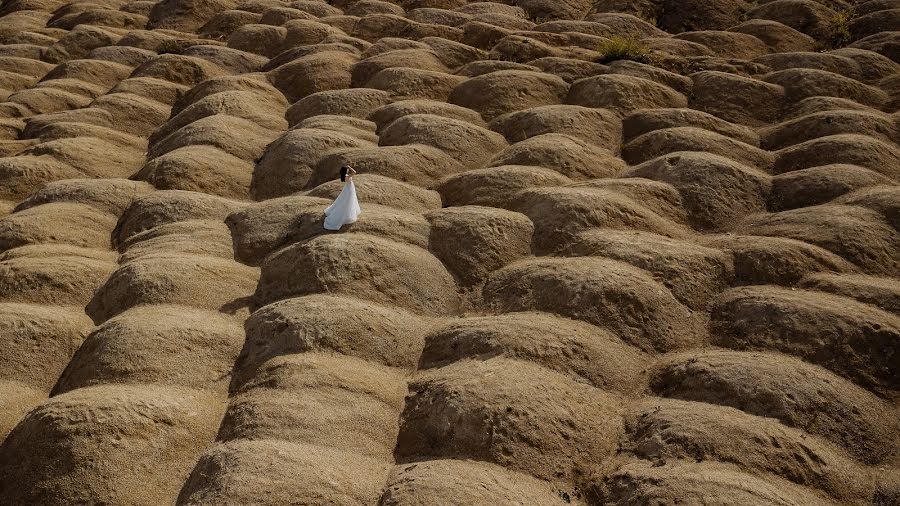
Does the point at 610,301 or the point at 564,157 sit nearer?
the point at 610,301

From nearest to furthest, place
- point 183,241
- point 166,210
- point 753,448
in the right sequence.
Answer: point 753,448 → point 183,241 → point 166,210

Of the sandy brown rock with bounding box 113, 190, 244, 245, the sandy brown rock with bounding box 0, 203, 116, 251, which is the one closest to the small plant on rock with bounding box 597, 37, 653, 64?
the sandy brown rock with bounding box 113, 190, 244, 245

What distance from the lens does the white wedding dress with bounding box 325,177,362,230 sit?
6.26 meters

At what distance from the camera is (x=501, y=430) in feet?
14.6

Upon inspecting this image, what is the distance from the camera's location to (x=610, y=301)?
552 cm

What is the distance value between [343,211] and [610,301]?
7.20 feet

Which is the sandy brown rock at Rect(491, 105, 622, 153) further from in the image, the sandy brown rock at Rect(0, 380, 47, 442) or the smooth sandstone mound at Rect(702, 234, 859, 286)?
the sandy brown rock at Rect(0, 380, 47, 442)

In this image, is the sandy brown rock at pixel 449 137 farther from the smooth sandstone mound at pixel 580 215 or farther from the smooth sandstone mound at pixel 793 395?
the smooth sandstone mound at pixel 793 395

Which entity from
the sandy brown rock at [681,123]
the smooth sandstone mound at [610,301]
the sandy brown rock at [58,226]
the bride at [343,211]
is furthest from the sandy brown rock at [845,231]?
the sandy brown rock at [58,226]

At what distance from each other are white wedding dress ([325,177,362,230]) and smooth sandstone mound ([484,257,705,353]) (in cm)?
131

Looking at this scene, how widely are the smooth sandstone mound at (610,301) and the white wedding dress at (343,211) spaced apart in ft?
4.30

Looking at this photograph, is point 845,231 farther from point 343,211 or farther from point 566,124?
point 343,211

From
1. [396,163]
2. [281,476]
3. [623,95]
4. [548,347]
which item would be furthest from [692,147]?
[281,476]

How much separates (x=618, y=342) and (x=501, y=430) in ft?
4.24
